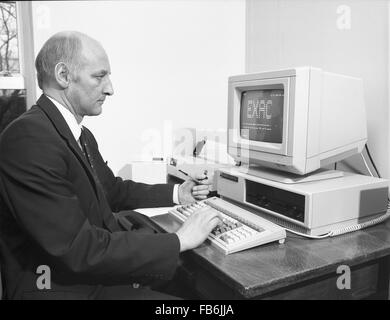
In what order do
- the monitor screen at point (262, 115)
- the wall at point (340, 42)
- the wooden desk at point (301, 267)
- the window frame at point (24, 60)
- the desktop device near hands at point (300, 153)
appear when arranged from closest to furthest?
1. the wooden desk at point (301, 267)
2. the desktop device near hands at point (300, 153)
3. the monitor screen at point (262, 115)
4. the wall at point (340, 42)
5. the window frame at point (24, 60)

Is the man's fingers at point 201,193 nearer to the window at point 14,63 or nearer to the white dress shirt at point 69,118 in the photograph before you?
the white dress shirt at point 69,118

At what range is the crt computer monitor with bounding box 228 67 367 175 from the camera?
114 centimetres

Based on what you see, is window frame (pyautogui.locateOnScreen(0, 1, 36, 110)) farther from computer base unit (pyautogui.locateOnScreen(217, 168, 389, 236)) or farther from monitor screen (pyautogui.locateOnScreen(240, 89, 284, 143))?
computer base unit (pyautogui.locateOnScreen(217, 168, 389, 236))

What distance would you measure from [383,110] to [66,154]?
4.00 ft

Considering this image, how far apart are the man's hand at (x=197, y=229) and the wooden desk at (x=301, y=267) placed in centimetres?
3

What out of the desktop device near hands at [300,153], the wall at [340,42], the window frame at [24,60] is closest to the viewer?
the desktop device near hands at [300,153]

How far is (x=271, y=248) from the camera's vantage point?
1.04 meters

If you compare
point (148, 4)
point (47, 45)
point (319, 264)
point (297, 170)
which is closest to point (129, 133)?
point (148, 4)

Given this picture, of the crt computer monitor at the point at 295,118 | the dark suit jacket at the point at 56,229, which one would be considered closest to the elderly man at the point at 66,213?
the dark suit jacket at the point at 56,229

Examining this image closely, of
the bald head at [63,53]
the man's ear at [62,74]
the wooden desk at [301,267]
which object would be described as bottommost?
the wooden desk at [301,267]

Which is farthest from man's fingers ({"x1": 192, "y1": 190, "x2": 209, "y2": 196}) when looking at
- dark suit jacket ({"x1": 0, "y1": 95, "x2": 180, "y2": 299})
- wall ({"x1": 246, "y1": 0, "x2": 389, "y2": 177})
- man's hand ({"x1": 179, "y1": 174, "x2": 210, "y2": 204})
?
wall ({"x1": 246, "y1": 0, "x2": 389, "y2": 177})

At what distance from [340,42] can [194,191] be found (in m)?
0.95

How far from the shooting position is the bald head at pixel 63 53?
109 cm
